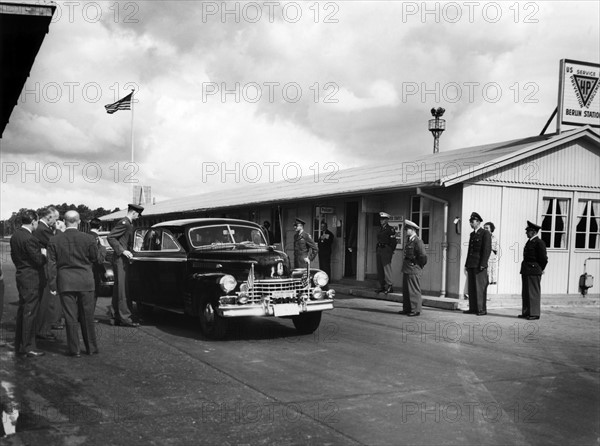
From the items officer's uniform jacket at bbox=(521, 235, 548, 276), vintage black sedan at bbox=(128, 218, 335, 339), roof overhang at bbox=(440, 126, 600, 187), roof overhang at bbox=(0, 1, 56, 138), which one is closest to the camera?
roof overhang at bbox=(0, 1, 56, 138)

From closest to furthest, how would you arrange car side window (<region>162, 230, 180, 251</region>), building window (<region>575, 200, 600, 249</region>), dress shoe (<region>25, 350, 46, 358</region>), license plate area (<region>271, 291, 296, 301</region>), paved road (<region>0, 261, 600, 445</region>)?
paved road (<region>0, 261, 600, 445</region>) → dress shoe (<region>25, 350, 46, 358</region>) → license plate area (<region>271, 291, 296, 301</region>) → car side window (<region>162, 230, 180, 251</region>) → building window (<region>575, 200, 600, 249</region>)

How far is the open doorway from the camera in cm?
1819

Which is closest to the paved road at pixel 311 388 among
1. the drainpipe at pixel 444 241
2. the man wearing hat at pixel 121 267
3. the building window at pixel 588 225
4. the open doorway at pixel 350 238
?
the man wearing hat at pixel 121 267

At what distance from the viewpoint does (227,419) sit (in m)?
4.93

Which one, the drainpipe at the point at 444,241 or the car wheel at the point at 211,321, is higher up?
the drainpipe at the point at 444,241

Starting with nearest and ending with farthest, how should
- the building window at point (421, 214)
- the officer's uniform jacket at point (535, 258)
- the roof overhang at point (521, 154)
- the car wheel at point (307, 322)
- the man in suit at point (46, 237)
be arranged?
the man in suit at point (46, 237) < the car wheel at point (307, 322) < the officer's uniform jacket at point (535, 258) < the roof overhang at point (521, 154) < the building window at point (421, 214)

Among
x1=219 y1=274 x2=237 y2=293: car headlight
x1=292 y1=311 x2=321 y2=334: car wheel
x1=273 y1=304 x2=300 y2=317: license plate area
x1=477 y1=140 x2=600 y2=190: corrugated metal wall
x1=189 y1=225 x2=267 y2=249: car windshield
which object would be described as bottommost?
x1=292 y1=311 x2=321 y2=334: car wheel

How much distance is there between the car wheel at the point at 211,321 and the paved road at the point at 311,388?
0.71 feet

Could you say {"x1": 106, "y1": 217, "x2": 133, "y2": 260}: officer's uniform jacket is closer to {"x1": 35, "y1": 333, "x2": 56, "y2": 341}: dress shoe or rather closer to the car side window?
the car side window

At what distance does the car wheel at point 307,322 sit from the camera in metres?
9.32

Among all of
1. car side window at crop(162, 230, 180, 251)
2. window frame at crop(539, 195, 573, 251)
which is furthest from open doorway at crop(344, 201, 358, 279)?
car side window at crop(162, 230, 180, 251)

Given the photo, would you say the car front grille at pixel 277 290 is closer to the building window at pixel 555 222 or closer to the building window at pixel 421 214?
the building window at pixel 421 214

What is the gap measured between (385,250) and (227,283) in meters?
7.31

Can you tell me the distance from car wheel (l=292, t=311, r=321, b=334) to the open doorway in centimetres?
880
